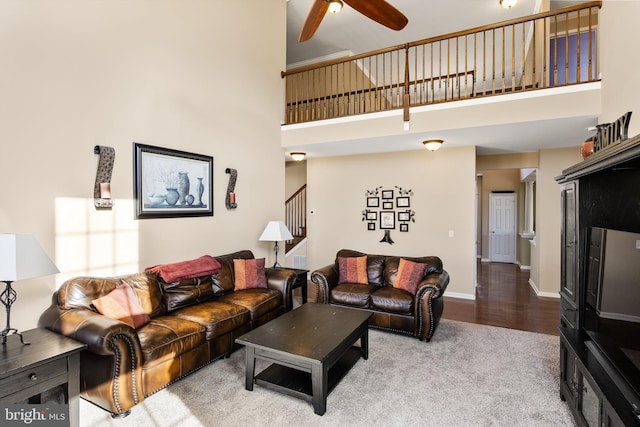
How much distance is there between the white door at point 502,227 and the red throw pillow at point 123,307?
30.9 feet

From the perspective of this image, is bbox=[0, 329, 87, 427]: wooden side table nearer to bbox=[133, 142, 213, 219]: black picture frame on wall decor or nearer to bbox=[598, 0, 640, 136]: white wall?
bbox=[133, 142, 213, 219]: black picture frame on wall decor

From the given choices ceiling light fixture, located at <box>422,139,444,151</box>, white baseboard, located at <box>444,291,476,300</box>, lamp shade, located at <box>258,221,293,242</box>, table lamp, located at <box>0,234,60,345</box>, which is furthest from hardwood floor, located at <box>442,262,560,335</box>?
table lamp, located at <box>0,234,60,345</box>

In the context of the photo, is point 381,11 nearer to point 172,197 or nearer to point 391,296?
point 172,197

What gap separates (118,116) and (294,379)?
3.02 meters

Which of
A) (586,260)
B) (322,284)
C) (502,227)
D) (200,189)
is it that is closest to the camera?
(586,260)

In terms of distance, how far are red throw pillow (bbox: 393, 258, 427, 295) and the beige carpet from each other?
2.81 ft

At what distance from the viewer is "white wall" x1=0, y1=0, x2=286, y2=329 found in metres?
2.66

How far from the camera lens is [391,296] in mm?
4137

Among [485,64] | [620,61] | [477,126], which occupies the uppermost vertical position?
[485,64]

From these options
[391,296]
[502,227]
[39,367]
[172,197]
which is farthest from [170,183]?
[502,227]

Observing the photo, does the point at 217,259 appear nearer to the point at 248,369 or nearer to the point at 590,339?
the point at 248,369

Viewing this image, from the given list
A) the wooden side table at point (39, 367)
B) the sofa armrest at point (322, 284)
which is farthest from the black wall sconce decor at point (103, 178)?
the sofa armrest at point (322, 284)

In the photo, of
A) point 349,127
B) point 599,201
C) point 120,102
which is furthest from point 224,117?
point 599,201

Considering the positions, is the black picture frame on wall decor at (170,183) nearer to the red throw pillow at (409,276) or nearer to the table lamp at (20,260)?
the table lamp at (20,260)
